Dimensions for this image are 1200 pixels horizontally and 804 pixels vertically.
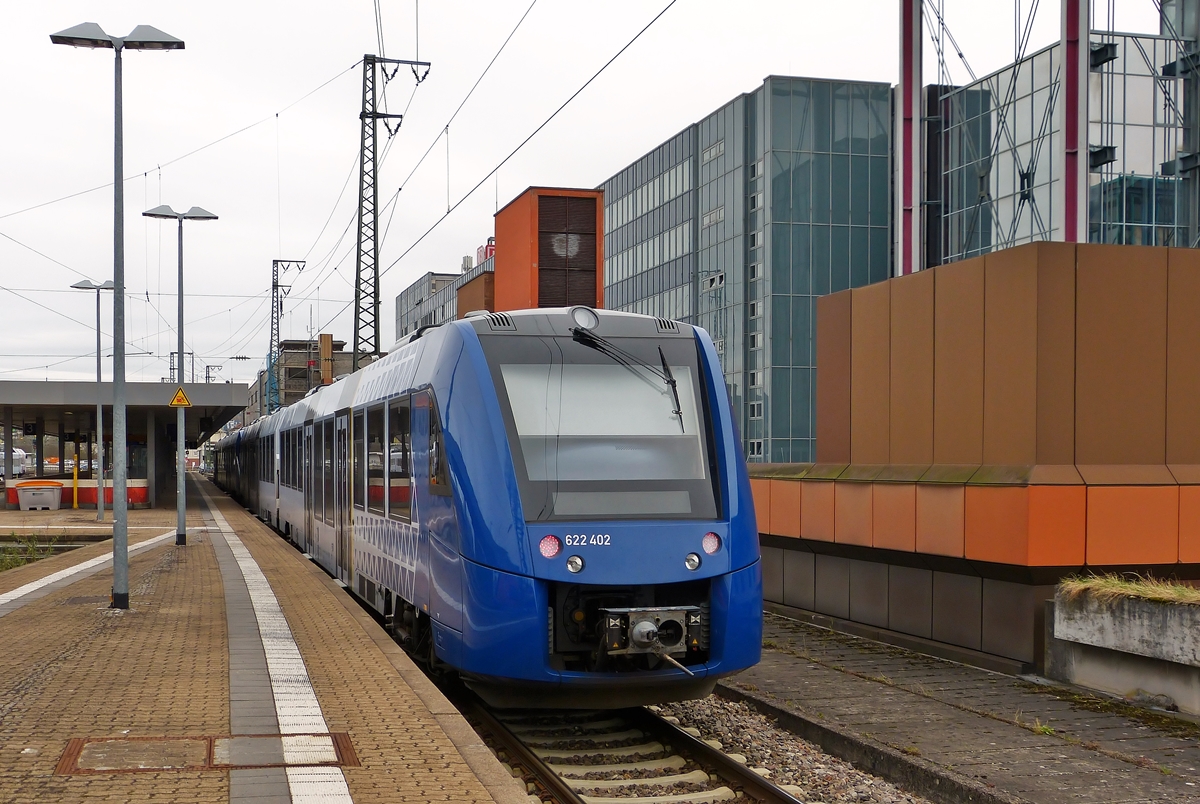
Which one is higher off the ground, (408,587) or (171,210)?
(171,210)

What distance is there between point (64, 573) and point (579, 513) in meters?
13.4

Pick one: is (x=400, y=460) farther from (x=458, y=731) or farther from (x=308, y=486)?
(x=308, y=486)

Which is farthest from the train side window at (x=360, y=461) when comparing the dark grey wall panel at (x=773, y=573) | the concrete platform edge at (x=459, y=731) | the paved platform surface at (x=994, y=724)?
the dark grey wall panel at (x=773, y=573)

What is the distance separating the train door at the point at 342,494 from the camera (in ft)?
45.8

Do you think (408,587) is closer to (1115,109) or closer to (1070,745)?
(1070,745)

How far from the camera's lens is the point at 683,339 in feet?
29.7

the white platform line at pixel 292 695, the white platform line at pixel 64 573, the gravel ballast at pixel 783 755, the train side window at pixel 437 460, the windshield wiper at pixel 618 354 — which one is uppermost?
the windshield wiper at pixel 618 354

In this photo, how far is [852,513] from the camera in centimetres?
1309

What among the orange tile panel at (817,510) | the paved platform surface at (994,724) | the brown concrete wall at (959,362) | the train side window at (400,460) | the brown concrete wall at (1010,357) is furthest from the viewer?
the orange tile panel at (817,510)

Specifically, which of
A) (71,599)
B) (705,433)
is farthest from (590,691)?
(71,599)

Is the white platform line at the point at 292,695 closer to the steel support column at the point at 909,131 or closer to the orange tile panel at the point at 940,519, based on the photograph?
the orange tile panel at the point at 940,519

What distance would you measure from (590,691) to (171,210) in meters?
22.3

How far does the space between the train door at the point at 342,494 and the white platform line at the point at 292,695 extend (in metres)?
0.91

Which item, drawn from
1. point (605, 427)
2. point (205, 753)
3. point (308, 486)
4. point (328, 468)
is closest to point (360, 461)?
point (328, 468)
